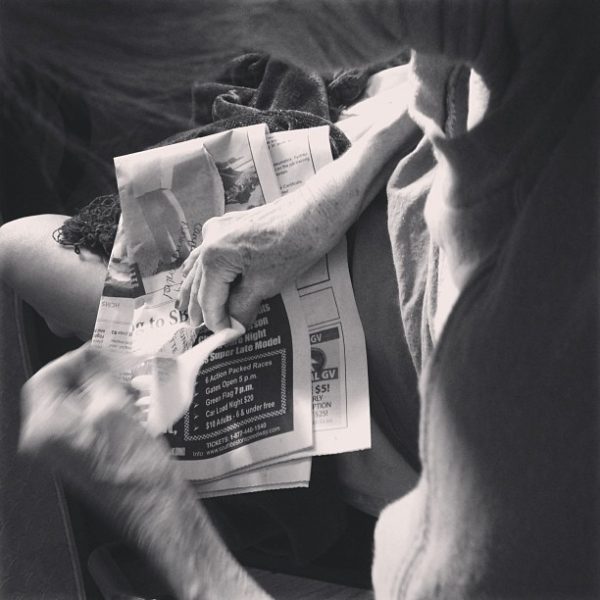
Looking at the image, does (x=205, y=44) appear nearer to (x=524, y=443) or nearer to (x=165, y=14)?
(x=165, y=14)

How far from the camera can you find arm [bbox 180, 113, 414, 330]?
2.36 feet

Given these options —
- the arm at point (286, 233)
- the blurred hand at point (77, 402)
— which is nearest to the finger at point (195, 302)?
the arm at point (286, 233)

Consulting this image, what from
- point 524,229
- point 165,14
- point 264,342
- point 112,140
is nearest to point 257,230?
point 264,342

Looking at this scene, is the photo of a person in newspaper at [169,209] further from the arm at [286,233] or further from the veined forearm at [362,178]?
the veined forearm at [362,178]

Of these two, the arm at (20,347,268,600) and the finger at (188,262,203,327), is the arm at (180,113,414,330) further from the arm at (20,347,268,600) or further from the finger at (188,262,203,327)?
the arm at (20,347,268,600)

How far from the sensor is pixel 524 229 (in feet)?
1.41

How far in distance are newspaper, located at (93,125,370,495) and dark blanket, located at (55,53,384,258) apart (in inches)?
1.3

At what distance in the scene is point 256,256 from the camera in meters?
0.75

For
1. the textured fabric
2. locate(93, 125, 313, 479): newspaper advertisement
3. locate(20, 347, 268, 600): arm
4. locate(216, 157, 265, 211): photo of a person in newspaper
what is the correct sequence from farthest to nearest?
locate(216, 157, 265, 211): photo of a person in newspaper → locate(93, 125, 313, 479): newspaper advertisement → locate(20, 347, 268, 600): arm → the textured fabric

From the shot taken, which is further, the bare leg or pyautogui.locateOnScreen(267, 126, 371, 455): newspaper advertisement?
the bare leg

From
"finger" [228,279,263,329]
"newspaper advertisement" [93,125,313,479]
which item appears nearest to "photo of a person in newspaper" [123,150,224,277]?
"newspaper advertisement" [93,125,313,479]

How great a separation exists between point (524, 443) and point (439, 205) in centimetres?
17

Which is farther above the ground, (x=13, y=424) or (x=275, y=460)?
(x=275, y=460)

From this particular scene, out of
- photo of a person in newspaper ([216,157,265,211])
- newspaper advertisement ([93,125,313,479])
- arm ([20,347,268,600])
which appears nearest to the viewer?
arm ([20,347,268,600])
